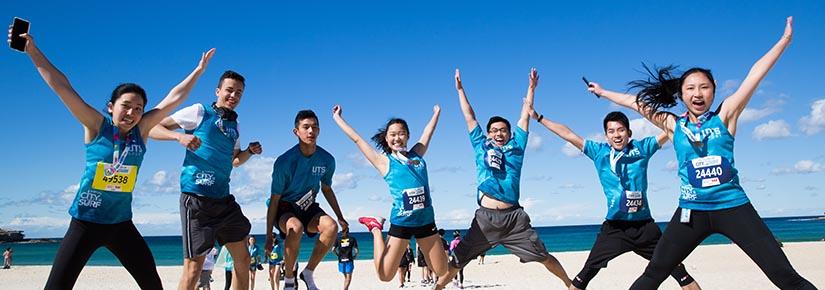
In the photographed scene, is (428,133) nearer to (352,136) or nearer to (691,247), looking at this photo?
(352,136)

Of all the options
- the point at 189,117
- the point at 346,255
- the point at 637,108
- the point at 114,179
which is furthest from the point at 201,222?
the point at 346,255

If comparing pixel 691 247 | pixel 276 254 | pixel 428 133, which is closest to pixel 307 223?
pixel 428 133

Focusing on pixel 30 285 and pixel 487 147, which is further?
pixel 30 285

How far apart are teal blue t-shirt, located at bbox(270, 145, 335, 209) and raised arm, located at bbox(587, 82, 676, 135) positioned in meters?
3.28

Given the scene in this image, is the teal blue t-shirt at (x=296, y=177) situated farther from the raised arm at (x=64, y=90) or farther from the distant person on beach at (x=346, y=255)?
the distant person on beach at (x=346, y=255)

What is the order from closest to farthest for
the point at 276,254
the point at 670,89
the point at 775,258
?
1. the point at 775,258
2. the point at 670,89
3. the point at 276,254

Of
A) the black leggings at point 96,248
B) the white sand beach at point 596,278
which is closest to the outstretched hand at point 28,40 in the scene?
the black leggings at point 96,248

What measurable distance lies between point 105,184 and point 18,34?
1.25 m

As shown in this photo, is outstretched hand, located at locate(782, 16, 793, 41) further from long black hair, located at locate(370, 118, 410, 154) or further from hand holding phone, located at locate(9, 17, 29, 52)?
hand holding phone, located at locate(9, 17, 29, 52)

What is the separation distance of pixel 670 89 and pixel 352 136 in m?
3.71

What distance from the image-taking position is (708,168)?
482 cm

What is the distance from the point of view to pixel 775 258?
4457 millimetres

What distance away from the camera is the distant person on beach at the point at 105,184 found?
180 inches

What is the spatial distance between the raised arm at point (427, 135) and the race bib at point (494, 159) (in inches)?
31.5
